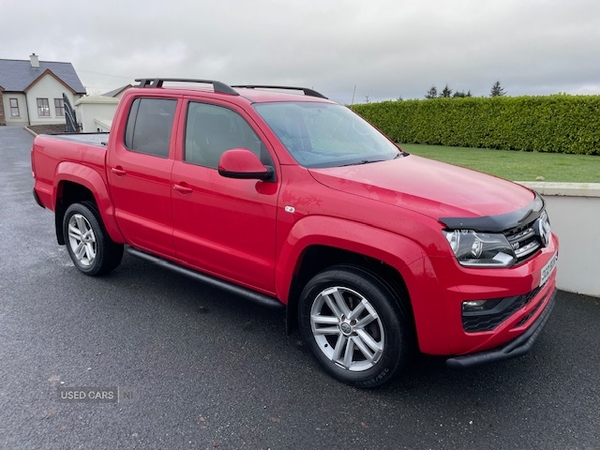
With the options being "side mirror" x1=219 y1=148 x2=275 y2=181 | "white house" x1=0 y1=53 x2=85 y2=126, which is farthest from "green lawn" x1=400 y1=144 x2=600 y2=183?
"white house" x1=0 y1=53 x2=85 y2=126

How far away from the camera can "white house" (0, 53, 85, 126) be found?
48.7m

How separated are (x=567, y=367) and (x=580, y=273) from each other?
1.54 metres

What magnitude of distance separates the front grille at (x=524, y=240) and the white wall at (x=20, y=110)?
5546 centimetres

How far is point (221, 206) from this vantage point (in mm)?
3420

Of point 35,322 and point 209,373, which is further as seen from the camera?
point 35,322

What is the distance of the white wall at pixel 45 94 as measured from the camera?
49.2 metres

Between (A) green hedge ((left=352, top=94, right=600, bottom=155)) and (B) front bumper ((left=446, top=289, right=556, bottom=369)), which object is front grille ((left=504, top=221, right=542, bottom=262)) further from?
(A) green hedge ((left=352, top=94, right=600, bottom=155))

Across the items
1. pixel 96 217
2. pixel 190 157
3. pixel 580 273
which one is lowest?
pixel 580 273

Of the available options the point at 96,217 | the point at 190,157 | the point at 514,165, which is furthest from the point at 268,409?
the point at 514,165

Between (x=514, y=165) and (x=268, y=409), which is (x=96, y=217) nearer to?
(x=268, y=409)

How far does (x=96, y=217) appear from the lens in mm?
4598

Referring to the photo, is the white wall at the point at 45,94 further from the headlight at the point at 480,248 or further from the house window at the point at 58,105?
the headlight at the point at 480,248

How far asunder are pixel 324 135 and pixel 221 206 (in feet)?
3.28

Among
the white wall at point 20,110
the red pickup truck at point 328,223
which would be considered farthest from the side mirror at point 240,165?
the white wall at point 20,110
